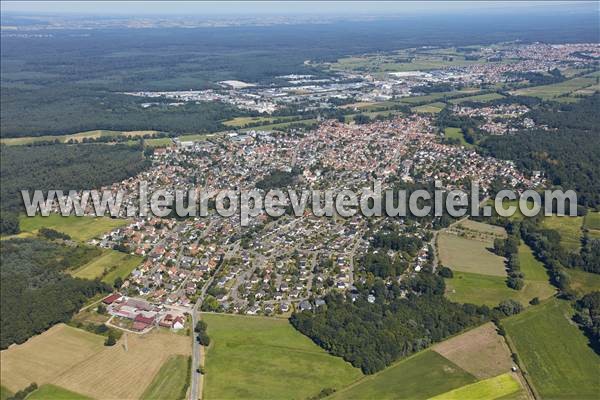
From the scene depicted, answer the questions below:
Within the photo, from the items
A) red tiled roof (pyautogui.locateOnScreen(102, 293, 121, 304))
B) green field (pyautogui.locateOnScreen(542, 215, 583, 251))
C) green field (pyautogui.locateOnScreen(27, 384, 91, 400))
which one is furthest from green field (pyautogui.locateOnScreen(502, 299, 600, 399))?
red tiled roof (pyautogui.locateOnScreen(102, 293, 121, 304))

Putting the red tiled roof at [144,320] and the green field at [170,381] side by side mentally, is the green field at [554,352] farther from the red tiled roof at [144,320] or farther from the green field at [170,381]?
the red tiled roof at [144,320]

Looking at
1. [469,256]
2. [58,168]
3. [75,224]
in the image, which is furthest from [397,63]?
[469,256]

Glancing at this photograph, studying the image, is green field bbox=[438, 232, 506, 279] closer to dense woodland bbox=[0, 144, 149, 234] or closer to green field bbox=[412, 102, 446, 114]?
dense woodland bbox=[0, 144, 149, 234]

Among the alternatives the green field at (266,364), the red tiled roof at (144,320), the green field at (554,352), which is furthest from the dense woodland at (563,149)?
the red tiled roof at (144,320)

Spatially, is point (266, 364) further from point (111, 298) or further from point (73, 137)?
point (73, 137)

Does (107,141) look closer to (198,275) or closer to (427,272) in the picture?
(198,275)

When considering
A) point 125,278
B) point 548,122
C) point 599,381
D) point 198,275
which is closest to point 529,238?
point 599,381

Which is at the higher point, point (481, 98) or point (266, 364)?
point (481, 98)
